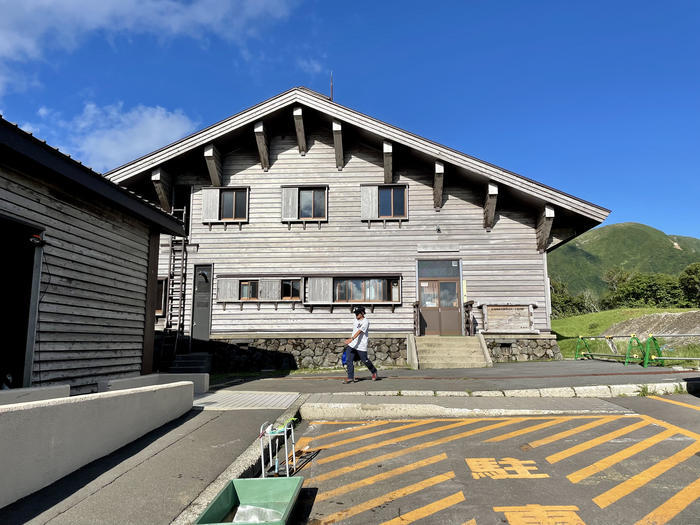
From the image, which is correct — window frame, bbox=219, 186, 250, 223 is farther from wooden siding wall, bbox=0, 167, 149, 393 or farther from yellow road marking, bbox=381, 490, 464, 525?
yellow road marking, bbox=381, 490, 464, 525

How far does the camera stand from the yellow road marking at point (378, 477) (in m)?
4.04

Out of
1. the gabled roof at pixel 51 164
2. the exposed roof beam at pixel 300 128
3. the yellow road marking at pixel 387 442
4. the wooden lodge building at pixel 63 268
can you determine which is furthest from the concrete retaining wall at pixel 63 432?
the exposed roof beam at pixel 300 128

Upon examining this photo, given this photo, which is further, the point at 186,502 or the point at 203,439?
the point at 203,439

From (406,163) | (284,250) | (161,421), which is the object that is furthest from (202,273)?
(161,421)

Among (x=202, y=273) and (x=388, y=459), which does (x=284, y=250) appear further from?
(x=388, y=459)

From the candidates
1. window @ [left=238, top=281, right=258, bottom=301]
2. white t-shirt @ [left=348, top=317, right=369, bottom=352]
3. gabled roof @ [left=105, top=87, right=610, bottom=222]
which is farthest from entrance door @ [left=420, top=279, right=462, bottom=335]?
white t-shirt @ [left=348, top=317, right=369, bottom=352]

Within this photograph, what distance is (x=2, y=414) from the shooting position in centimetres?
342

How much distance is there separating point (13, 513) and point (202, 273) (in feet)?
44.9

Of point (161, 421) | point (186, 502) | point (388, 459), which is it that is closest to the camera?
point (186, 502)

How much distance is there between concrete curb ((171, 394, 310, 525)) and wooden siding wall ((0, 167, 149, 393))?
13.5 ft

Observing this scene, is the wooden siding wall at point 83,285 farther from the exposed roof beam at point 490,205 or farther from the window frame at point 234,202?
the exposed roof beam at point 490,205

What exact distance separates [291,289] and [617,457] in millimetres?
12590

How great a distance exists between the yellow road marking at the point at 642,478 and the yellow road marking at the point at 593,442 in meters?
0.72

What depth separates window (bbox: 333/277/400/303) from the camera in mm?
16109
